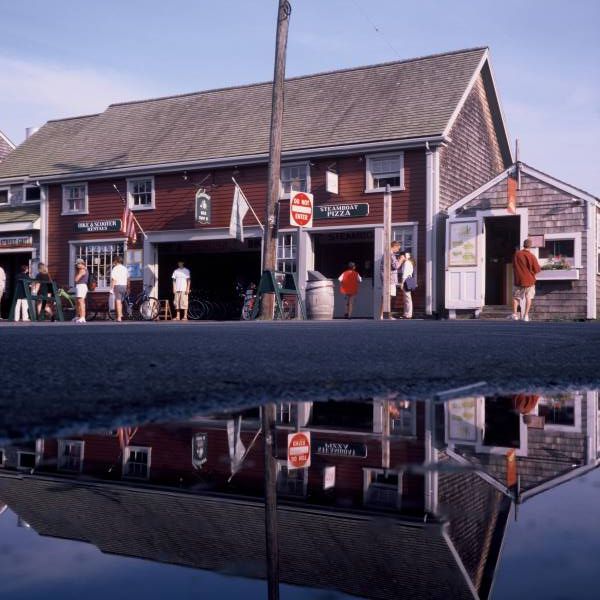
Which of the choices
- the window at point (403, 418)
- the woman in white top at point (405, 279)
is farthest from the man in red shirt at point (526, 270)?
the window at point (403, 418)

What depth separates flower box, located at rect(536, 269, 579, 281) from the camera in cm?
1859

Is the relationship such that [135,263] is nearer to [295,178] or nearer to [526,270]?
[295,178]

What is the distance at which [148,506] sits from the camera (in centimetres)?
116

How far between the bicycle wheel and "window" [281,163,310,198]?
4668 millimetres

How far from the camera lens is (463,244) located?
63.3 ft

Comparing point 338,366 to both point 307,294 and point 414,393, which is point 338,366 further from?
point 307,294

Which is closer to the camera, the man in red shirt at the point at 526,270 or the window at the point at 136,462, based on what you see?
the window at the point at 136,462

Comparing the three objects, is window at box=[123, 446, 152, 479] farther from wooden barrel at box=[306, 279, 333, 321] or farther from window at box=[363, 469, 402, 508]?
wooden barrel at box=[306, 279, 333, 321]

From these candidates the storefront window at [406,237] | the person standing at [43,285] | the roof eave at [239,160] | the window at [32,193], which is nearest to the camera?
the person standing at [43,285]

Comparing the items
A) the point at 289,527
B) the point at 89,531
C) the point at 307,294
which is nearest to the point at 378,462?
the point at 289,527

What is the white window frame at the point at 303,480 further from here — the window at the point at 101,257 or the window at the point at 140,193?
the window at the point at 101,257

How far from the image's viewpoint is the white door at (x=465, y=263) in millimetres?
19109

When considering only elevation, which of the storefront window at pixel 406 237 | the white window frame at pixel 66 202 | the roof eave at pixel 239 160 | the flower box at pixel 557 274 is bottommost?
the flower box at pixel 557 274

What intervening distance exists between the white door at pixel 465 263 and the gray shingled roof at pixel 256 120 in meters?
2.48
